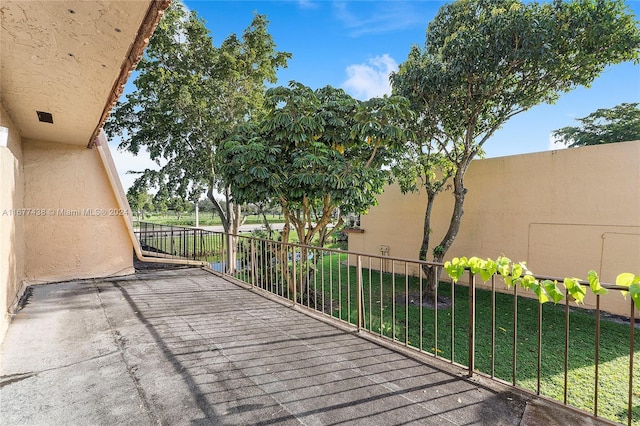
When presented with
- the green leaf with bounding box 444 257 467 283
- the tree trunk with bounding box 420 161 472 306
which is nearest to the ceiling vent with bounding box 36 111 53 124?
the green leaf with bounding box 444 257 467 283

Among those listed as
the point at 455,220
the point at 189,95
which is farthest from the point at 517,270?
the point at 189,95

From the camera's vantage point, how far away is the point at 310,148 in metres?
5.44

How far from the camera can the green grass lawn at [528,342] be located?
344cm

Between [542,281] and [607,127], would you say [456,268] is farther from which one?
[607,127]

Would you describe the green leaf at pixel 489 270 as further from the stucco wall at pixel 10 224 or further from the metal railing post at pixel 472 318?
the stucco wall at pixel 10 224

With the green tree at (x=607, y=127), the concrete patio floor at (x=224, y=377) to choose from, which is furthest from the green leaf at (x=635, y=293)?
the green tree at (x=607, y=127)

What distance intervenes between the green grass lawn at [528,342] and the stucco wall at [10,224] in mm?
3152

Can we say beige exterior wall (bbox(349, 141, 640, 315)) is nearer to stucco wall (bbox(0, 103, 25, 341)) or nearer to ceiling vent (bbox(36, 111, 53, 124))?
ceiling vent (bbox(36, 111, 53, 124))

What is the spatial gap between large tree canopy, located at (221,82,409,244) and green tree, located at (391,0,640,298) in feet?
5.74

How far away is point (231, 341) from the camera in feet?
9.36

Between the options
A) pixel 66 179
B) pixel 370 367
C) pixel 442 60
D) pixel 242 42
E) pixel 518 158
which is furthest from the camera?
pixel 242 42

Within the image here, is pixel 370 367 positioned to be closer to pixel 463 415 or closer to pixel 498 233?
pixel 463 415

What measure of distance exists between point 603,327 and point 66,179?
32.9 ft

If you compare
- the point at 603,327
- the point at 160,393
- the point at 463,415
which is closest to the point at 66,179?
the point at 160,393
